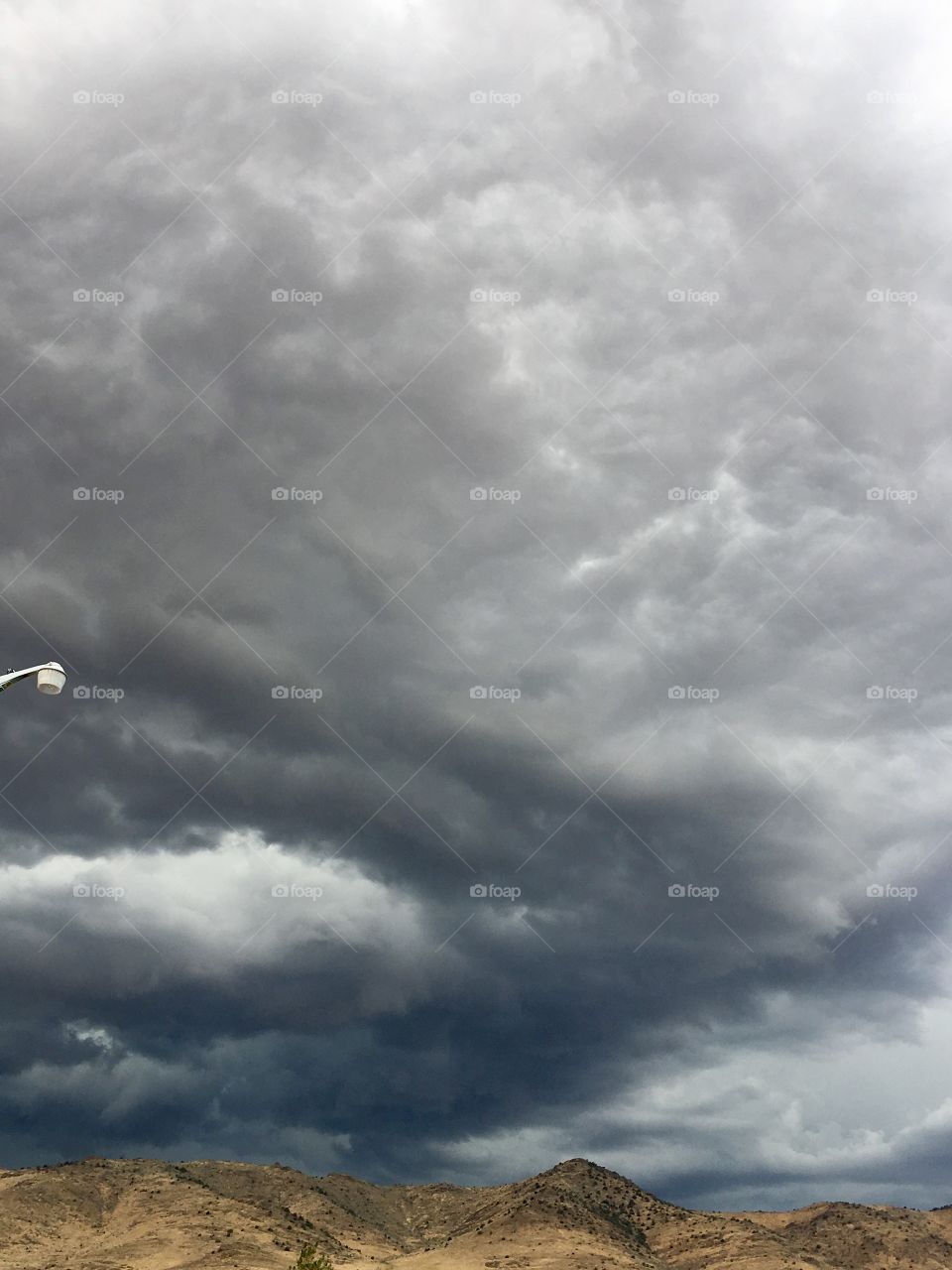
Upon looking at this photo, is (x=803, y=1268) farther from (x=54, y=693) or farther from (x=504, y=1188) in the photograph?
(x=54, y=693)

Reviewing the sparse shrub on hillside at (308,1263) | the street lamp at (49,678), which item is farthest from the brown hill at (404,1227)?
the street lamp at (49,678)

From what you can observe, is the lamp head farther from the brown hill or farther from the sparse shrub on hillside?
the brown hill

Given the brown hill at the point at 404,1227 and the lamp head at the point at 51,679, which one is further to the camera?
the brown hill at the point at 404,1227

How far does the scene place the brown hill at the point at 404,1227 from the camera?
126 m

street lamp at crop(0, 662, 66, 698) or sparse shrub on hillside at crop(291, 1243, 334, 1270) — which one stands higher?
street lamp at crop(0, 662, 66, 698)

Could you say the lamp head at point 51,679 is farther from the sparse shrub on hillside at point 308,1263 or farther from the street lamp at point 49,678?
the sparse shrub on hillside at point 308,1263

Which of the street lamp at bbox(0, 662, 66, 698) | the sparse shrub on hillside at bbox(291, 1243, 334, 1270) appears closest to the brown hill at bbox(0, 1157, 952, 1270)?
Result: the sparse shrub on hillside at bbox(291, 1243, 334, 1270)

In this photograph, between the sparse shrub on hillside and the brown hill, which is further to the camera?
the brown hill

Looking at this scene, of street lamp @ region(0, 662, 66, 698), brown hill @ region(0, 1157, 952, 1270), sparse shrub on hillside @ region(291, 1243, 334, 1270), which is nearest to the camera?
street lamp @ region(0, 662, 66, 698)

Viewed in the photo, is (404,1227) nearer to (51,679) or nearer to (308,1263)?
(308,1263)

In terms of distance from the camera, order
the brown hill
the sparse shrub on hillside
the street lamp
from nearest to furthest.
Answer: the street lamp → the sparse shrub on hillside → the brown hill

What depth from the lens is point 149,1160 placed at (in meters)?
168

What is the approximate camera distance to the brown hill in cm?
12638

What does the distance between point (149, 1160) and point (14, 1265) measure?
49.9 meters
